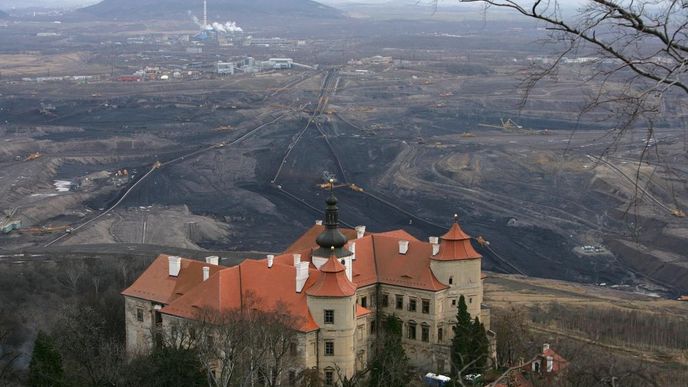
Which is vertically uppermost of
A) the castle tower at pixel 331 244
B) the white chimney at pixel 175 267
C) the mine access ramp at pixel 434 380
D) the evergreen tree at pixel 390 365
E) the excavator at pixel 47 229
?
the castle tower at pixel 331 244

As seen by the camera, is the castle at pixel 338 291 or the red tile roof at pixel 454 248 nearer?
the castle at pixel 338 291

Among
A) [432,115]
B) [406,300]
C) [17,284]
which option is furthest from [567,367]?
[432,115]

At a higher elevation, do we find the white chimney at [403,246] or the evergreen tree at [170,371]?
the white chimney at [403,246]

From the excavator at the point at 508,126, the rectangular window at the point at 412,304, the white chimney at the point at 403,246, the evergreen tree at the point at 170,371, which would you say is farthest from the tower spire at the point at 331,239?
the excavator at the point at 508,126

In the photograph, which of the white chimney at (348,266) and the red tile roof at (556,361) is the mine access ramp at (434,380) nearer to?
the red tile roof at (556,361)

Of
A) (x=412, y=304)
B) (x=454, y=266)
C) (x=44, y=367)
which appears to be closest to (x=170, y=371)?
(x=44, y=367)

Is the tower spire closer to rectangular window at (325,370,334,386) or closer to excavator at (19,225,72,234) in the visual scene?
rectangular window at (325,370,334,386)
